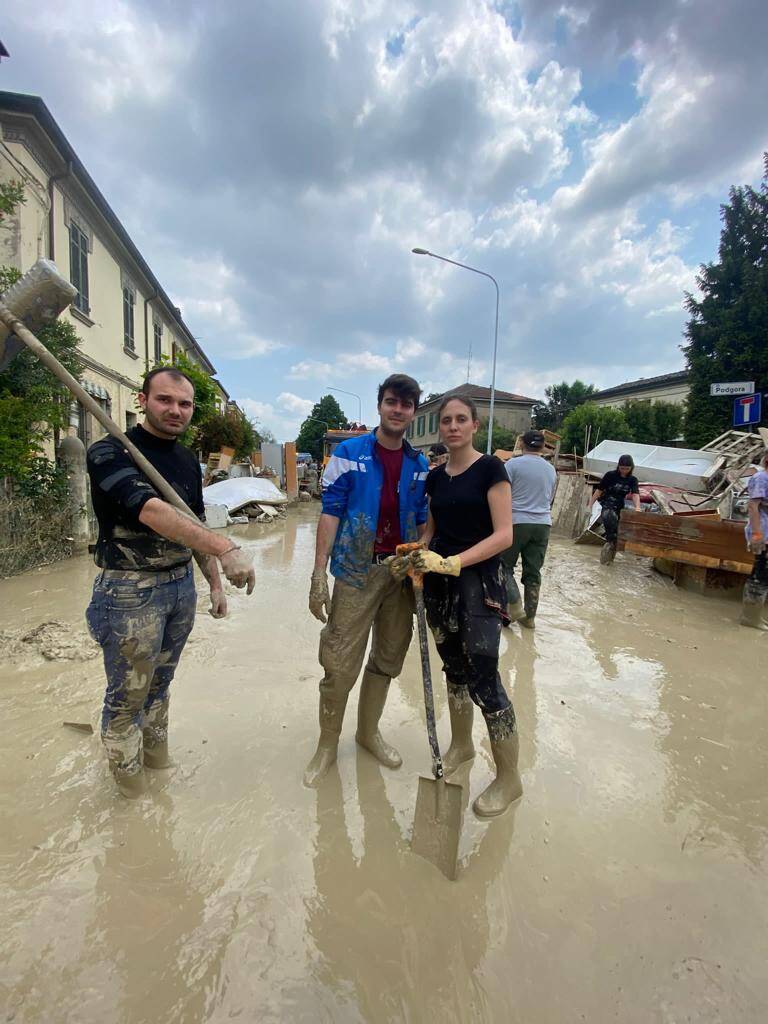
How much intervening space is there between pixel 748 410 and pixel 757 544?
1092 centimetres

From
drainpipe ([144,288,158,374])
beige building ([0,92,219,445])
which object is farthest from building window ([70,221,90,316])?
drainpipe ([144,288,158,374])

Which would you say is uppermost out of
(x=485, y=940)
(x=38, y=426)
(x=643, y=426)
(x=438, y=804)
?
(x=643, y=426)

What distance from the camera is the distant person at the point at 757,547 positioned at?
14.7ft

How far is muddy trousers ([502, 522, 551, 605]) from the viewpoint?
14.1ft

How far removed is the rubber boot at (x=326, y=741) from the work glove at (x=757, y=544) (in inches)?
167

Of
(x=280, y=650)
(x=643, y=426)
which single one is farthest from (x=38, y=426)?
(x=643, y=426)

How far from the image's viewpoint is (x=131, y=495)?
5.84ft

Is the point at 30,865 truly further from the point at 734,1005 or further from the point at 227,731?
the point at 734,1005

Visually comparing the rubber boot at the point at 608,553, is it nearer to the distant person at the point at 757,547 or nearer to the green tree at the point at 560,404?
the distant person at the point at 757,547

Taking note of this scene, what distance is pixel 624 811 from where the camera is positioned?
2277 millimetres

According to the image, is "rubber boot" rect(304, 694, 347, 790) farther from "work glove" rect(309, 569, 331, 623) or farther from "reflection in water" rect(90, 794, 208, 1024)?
"reflection in water" rect(90, 794, 208, 1024)

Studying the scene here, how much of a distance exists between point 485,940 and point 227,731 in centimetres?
171

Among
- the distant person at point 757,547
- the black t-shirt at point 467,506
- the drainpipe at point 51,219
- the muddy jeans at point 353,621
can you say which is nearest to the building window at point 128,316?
the drainpipe at point 51,219

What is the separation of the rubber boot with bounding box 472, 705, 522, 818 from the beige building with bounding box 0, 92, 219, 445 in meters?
9.49
